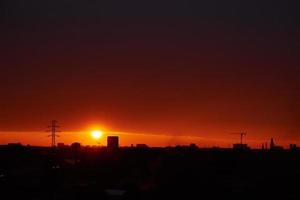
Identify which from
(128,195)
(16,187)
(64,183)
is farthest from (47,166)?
(128,195)

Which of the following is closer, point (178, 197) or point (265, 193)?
point (178, 197)

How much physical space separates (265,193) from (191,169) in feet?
53.2

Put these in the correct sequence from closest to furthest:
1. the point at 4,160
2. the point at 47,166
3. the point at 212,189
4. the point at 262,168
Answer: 1. the point at 212,189
2. the point at 47,166
3. the point at 262,168
4. the point at 4,160

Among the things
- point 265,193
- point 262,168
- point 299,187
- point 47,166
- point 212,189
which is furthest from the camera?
point 262,168

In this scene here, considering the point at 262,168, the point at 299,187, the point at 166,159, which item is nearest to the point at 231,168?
the point at 262,168

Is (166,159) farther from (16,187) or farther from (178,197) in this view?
(16,187)

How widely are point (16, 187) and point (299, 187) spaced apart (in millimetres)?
51150

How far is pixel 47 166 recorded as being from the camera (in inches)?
4786

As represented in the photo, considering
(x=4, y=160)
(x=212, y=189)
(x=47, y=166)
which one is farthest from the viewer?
(x=4, y=160)

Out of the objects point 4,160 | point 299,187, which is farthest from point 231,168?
point 4,160

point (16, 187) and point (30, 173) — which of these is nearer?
point (16, 187)

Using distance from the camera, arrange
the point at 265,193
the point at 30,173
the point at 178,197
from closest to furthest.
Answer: the point at 178,197 < the point at 265,193 < the point at 30,173

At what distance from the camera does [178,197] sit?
76188 mm

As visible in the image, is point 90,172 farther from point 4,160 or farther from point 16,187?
point 16,187
